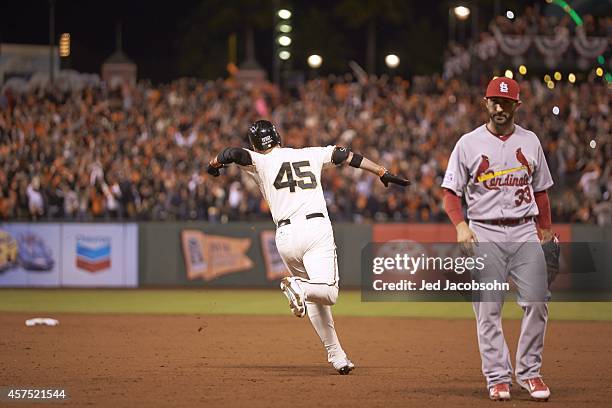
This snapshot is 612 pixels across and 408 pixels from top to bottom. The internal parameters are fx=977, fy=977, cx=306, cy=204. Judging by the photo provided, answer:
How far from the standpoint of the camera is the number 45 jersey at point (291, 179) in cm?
890

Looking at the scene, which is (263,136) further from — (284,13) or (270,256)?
(284,13)

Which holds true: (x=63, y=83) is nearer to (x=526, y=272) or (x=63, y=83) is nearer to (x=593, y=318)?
(x=593, y=318)

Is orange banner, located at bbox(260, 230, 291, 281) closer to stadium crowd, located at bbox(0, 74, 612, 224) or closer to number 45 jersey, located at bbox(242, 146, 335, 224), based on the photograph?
stadium crowd, located at bbox(0, 74, 612, 224)

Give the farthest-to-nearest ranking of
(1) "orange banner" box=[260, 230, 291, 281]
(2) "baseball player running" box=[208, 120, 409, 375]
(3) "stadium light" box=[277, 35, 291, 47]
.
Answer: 1. (3) "stadium light" box=[277, 35, 291, 47]
2. (1) "orange banner" box=[260, 230, 291, 281]
3. (2) "baseball player running" box=[208, 120, 409, 375]

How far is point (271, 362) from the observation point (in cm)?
1027

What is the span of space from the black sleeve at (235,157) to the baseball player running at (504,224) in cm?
207

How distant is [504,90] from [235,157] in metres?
2.61

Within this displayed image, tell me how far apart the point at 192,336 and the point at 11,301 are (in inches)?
296

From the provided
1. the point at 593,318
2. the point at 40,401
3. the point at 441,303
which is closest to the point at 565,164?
the point at 441,303

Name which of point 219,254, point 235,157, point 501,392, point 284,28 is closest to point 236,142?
point 219,254

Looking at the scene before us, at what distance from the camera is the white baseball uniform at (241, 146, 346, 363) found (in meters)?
8.76

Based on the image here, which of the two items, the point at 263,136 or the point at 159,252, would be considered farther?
the point at 159,252

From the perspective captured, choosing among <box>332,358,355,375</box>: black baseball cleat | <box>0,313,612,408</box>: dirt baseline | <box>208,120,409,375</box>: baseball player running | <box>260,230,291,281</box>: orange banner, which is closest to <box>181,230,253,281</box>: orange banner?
<box>260,230,291,281</box>: orange banner

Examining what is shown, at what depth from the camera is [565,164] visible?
82.6 ft
